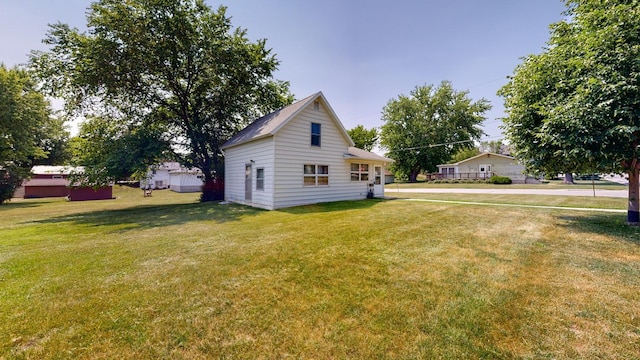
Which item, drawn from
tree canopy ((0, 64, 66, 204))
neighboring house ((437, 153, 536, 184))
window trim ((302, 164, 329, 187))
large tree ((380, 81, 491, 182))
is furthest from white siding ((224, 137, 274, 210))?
neighboring house ((437, 153, 536, 184))

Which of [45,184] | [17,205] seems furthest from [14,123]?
[45,184]

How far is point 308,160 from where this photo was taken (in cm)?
1299

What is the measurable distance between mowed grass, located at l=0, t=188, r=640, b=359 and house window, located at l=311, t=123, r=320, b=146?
24.9ft

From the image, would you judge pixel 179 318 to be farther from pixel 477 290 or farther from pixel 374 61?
pixel 374 61

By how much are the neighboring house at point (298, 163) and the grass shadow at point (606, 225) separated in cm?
934

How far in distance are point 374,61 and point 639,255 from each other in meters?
14.9

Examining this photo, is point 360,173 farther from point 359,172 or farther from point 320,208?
point 320,208

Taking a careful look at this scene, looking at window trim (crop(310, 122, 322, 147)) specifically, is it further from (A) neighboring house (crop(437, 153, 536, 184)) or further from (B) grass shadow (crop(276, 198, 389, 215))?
(A) neighboring house (crop(437, 153, 536, 184))

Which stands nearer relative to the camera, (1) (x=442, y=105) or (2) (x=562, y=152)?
(2) (x=562, y=152)

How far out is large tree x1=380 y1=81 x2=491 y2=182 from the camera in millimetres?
40156

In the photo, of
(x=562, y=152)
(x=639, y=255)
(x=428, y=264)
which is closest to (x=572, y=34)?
(x=562, y=152)

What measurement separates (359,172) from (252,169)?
21.2ft

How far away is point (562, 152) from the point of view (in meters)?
6.76

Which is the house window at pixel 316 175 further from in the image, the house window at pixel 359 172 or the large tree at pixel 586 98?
the large tree at pixel 586 98
